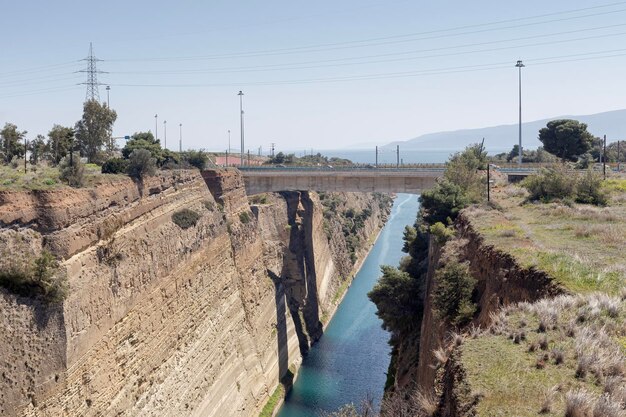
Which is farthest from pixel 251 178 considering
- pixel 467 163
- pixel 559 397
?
pixel 559 397

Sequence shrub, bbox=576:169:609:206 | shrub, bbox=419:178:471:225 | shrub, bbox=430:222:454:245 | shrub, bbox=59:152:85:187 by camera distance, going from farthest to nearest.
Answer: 1. shrub, bbox=419:178:471:225
2. shrub, bbox=576:169:609:206
3. shrub, bbox=430:222:454:245
4. shrub, bbox=59:152:85:187

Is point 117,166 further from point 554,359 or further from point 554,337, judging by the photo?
point 554,359

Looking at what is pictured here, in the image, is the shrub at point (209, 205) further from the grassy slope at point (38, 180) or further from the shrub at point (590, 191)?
the shrub at point (590, 191)

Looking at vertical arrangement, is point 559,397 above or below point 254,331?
above

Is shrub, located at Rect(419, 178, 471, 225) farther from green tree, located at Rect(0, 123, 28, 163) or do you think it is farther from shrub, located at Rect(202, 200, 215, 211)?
green tree, located at Rect(0, 123, 28, 163)

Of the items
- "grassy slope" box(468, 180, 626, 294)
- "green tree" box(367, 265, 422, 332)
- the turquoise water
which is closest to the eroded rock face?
the turquoise water

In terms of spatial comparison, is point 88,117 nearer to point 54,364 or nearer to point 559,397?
point 54,364
